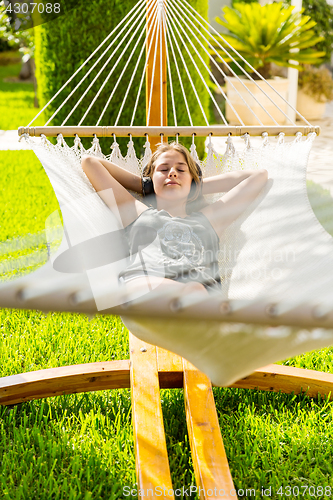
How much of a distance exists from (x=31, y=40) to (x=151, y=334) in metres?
5.48

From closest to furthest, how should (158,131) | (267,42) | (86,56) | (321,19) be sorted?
(158,131) → (86,56) → (267,42) → (321,19)

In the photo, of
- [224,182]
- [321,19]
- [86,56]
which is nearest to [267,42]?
[321,19]

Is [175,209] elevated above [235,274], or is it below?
above

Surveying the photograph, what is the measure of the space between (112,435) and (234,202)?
0.76 m

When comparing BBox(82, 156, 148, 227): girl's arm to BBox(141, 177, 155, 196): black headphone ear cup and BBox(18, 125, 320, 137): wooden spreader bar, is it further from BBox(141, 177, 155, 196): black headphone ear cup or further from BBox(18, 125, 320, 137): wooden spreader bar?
BBox(18, 125, 320, 137): wooden spreader bar

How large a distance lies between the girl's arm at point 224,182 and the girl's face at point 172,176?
6 cm

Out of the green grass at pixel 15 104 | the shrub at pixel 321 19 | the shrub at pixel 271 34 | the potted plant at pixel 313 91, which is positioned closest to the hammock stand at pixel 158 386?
the green grass at pixel 15 104

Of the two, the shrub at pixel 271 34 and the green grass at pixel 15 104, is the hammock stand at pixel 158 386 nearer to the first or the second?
the green grass at pixel 15 104

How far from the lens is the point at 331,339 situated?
813 mm

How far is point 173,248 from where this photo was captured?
1.35 m

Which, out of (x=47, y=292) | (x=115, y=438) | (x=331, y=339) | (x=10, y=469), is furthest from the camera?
(x=115, y=438)

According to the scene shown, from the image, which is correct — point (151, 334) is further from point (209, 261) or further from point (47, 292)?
point (209, 261)

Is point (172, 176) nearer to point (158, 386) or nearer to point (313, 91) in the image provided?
point (158, 386)

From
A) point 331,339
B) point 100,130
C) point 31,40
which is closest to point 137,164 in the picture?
point 100,130
